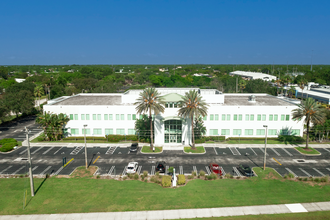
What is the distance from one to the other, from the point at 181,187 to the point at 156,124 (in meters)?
23.4

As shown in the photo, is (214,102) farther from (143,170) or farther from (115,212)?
(115,212)

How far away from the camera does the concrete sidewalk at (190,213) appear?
28750 mm

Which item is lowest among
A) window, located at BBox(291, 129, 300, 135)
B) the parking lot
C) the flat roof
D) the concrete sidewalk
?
the parking lot

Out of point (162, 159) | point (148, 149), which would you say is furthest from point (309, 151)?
point (148, 149)

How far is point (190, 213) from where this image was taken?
29.3 meters

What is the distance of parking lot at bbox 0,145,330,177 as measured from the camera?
142 ft

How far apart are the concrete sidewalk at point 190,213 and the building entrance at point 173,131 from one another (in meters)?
28.1

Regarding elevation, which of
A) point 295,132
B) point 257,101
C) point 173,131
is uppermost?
point 257,101

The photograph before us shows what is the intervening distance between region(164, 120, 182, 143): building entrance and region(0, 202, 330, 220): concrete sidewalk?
28124 millimetres

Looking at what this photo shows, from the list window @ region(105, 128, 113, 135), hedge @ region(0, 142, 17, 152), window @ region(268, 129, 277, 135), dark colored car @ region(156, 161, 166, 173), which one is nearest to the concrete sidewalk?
dark colored car @ region(156, 161, 166, 173)

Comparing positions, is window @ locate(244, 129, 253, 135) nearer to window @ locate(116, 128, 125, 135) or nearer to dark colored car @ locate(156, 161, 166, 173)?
dark colored car @ locate(156, 161, 166, 173)

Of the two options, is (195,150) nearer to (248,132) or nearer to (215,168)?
(215,168)

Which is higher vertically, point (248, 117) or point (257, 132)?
point (248, 117)

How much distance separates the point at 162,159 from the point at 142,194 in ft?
50.2
